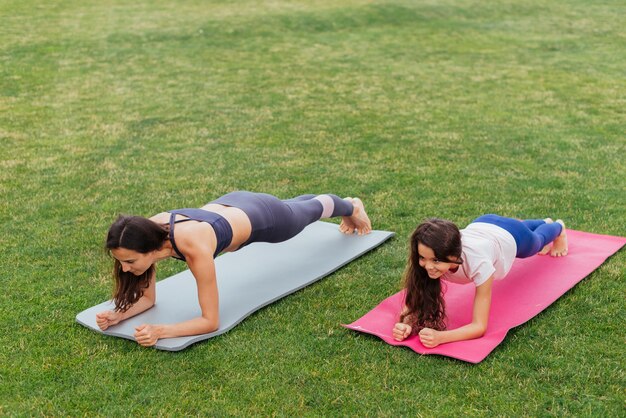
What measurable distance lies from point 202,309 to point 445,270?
137cm

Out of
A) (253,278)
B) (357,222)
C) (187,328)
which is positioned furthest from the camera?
(357,222)

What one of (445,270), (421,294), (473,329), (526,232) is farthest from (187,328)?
(526,232)

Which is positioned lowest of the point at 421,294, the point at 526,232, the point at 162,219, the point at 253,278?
the point at 253,278

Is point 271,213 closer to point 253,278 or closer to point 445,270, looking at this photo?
point 253,278

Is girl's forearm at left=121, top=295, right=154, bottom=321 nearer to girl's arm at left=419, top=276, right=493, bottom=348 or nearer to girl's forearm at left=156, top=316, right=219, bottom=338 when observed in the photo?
girl's forearm at left=156, top=316, right=219, bottom=338

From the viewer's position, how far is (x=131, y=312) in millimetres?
4371

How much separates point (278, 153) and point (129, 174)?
1.66 meters

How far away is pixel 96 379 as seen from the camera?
372 cm

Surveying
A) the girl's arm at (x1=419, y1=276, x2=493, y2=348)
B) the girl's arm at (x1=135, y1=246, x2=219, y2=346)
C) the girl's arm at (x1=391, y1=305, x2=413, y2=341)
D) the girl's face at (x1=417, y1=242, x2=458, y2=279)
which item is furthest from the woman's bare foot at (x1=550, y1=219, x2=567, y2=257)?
the girl's arm at (x1=135, y1=246, x2=219, y2=346)

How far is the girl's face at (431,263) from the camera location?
3.85m

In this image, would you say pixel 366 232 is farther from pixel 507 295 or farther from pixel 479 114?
pixel 479 114

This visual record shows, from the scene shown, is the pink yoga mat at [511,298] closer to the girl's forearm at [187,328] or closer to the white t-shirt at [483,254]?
the white t-shirt at [483,254]

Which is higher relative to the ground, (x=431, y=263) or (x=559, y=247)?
(x=431, y=263)

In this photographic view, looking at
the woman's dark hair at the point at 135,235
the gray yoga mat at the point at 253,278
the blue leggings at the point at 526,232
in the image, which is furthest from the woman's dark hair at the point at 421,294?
the woman's dark hair at the point at 135,235
